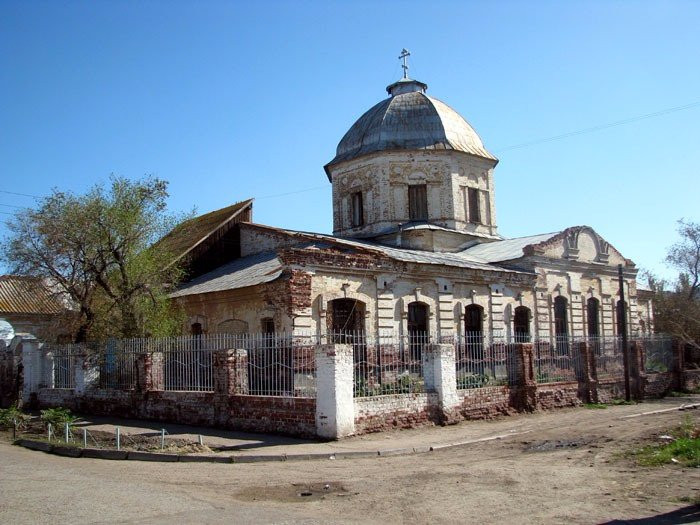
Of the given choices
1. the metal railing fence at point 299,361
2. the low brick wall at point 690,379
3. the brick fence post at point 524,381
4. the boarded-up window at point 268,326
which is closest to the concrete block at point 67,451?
the metal railing fence at point 299,361

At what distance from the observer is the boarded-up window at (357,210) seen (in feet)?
91.5

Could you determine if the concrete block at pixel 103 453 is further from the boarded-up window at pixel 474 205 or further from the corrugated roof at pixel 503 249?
the boarded-up window at pixel 474 205

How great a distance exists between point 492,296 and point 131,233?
39.3 feet

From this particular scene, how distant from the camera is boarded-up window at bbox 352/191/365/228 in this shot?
1097 inches

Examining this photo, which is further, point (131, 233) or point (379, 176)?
point (379, 176)

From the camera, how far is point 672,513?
7.16 m

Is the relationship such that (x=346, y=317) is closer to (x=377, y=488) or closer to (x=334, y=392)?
(x=334, y=392)

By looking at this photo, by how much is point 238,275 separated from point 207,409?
790cm

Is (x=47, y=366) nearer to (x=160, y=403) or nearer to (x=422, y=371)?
(x=160, y=403)

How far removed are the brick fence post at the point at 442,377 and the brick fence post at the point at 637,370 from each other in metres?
8.78

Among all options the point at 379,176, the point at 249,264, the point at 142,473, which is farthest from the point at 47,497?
the point at 379,176

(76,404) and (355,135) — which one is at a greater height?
(355,135)

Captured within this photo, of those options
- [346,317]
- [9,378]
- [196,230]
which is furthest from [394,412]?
[196,230]

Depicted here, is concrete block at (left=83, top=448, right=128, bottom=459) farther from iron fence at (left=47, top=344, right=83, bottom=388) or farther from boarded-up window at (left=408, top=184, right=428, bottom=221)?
boarded-up window at (left=408, top=184, right=428, bottom=221)
